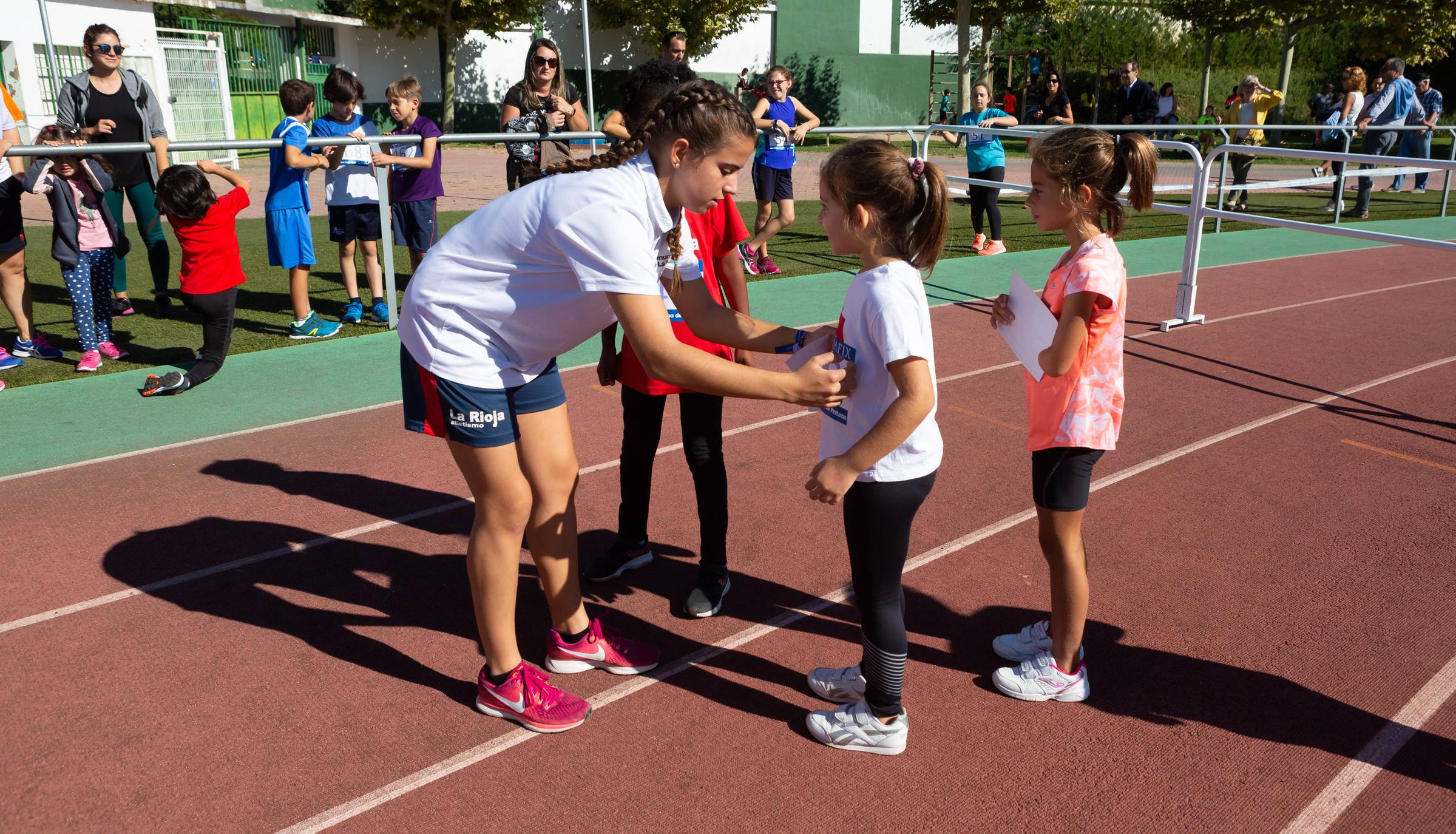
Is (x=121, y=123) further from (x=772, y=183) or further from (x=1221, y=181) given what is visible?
(x=1221, y=181)

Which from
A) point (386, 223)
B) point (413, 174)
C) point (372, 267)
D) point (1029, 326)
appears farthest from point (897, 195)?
point (372, 267)

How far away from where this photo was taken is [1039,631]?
139 inches

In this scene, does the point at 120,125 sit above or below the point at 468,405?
above

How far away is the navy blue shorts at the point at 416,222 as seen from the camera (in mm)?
8383

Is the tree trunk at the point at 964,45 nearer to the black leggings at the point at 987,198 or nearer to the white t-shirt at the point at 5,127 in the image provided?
the black leggings at the point at 987,198

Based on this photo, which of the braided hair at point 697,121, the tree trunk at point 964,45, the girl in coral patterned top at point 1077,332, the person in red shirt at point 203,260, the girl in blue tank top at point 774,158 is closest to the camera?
the braided hair at point 697,121

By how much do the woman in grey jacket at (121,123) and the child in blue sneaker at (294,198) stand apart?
82 cm

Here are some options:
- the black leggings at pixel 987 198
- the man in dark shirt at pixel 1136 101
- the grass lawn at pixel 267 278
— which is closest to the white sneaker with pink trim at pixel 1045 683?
the grass lawn at pixel 267 278

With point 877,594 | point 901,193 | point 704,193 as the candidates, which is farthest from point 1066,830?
point 704,193

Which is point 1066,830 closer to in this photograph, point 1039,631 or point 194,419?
point 1039,631

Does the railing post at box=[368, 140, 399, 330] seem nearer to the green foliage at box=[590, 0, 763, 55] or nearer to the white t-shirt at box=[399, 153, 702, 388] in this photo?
the white t-shirt at box=[399, 153, 702, 388]

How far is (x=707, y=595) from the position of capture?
3.84 m

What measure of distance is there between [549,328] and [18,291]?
6.08 metres

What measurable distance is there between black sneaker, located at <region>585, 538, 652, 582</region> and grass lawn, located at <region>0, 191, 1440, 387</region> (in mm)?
3654
